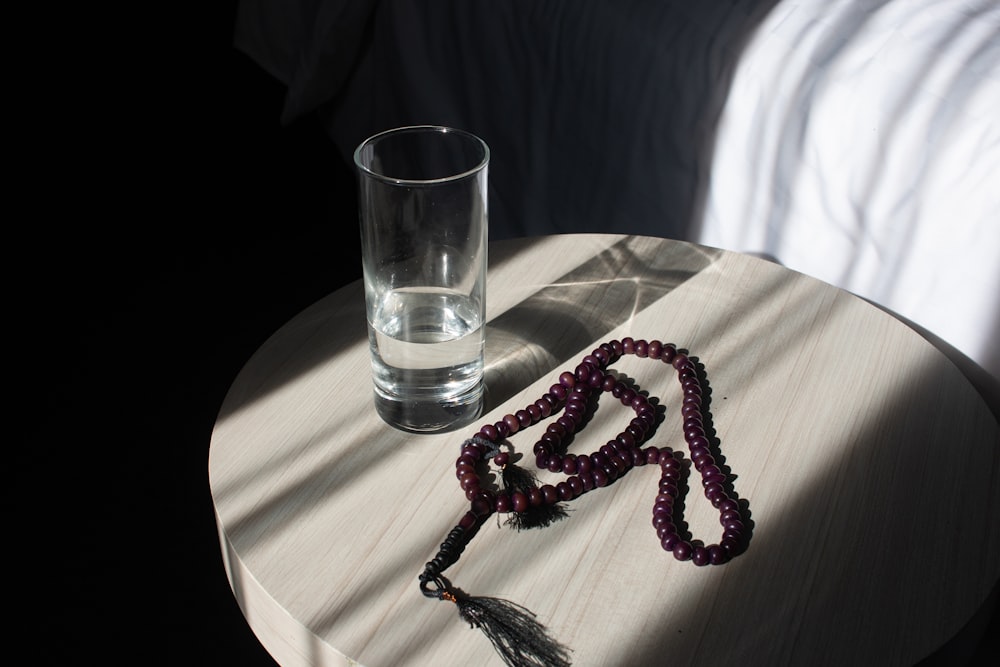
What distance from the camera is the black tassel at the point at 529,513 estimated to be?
559mm

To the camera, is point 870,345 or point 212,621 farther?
point 212,621

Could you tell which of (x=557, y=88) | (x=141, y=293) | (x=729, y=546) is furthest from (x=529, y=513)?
(x=141, y=293)

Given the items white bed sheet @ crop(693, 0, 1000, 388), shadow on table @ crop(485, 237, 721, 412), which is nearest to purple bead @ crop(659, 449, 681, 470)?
shadow on table @ crop(485, 237, 721, 412)

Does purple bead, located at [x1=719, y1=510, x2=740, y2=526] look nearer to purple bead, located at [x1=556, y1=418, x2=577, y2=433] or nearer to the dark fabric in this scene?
purple bead, located at [x1=556, y1=418, x2=577, y2=433]

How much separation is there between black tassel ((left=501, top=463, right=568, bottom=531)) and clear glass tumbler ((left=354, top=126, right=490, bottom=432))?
0.06 meters

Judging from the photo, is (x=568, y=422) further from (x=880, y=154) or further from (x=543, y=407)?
(x=880, y=154)

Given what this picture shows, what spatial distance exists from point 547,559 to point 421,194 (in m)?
0.21

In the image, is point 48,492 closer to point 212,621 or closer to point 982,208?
point 212,621

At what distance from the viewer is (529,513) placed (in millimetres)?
564

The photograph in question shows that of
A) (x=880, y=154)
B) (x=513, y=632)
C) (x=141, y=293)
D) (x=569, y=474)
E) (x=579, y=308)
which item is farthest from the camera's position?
(x=141, y=293)

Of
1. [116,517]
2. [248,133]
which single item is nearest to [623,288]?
[116,517]

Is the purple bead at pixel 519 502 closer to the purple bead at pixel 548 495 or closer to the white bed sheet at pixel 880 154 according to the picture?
the purple bead at pixel 548 495

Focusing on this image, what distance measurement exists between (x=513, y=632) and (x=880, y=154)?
0.58 metres

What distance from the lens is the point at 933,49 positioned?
0.87 meters
